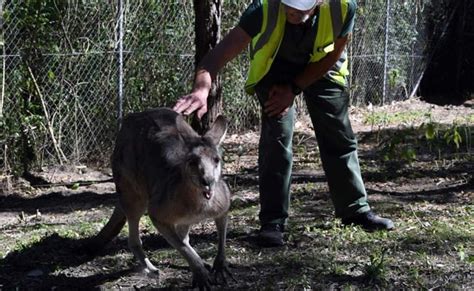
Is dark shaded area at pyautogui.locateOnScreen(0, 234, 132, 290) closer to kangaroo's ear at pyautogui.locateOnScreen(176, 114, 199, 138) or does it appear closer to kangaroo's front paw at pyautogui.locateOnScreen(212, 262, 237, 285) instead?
kangaroo's front paw at pyautogui.locateOnScreen(212, 262, 237, 285)

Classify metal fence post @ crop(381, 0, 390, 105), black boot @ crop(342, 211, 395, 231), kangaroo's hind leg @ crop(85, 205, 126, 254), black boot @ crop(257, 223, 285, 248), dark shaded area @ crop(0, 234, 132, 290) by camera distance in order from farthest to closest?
metal fence post @ crop(381, 0, 390, 105), black boot @ crop(342, 211, 395, 231), black boot @ crop(257, 223, 285, 248), kangaroo's hind leg @ crop(85, 205, 126, 254), dark shaded area @ crop(0, 234, 132, 290)

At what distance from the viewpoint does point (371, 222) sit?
256 inches

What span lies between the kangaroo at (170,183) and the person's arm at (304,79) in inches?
28.4

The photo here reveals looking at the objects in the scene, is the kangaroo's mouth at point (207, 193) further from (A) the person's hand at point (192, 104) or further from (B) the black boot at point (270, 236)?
(B) the black boot at point (270, 236)

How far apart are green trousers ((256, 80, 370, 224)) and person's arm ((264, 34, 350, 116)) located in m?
0.12

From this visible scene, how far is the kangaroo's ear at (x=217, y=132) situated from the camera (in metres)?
5.21

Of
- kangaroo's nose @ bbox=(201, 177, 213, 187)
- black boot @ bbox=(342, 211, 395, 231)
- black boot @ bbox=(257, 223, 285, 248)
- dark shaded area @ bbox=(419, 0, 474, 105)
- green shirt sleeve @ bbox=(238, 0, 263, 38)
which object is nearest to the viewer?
kangaroo's nose @ bbox=(201, 177, 213, 187)

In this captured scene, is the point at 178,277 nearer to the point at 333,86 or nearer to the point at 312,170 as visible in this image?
the point at 333,86

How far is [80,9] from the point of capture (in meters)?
9.84

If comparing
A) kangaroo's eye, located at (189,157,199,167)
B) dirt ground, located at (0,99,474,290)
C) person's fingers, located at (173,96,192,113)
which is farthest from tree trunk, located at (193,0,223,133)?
kangaroo's eye, located at (189,157,199,167)

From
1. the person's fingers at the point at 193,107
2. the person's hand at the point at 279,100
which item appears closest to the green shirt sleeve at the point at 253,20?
the person's hand at the point at 279,100

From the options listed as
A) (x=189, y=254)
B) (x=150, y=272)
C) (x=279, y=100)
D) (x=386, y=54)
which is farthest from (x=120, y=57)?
(x=386, y=54)

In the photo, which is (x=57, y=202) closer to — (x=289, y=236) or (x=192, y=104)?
(x=289, y=236)

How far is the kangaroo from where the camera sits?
512cm
